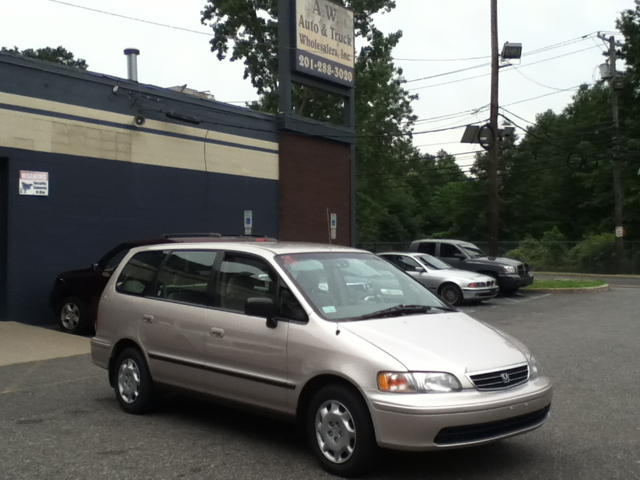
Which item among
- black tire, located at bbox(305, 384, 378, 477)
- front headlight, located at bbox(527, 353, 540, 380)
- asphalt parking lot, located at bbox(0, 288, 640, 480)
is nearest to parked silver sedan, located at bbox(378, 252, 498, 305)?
asphalt parking lot, located at bbox(0, 288, 640, 480)

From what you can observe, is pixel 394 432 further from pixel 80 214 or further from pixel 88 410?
pixel 80 214

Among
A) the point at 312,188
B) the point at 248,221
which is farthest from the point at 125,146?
the point at 312,188

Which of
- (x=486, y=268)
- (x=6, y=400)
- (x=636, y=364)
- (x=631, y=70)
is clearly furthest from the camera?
(x=631, y=70)

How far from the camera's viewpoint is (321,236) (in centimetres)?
2283

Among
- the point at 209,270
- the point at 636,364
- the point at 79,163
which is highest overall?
the point at 79,163

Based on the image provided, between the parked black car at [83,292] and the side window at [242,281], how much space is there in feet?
20.7

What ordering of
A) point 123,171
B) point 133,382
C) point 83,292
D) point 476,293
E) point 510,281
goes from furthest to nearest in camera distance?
1. point 510,281
2. point 476,293
3. point 123,171
4. point 83,292
5. point 133,382

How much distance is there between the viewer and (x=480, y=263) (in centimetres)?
2245

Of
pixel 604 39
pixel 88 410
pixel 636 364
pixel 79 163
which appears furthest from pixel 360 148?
pixel 88 410

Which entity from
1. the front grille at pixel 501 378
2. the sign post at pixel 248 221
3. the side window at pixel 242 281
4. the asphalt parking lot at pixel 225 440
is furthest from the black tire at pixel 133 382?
the sign post at pixel 248 221

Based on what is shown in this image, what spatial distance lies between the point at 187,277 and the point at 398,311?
2094 mm

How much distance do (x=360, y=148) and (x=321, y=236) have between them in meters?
25.3

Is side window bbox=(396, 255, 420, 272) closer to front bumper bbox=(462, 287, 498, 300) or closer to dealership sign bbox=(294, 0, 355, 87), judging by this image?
front bumper bbox=(462, 287, 498, 300)

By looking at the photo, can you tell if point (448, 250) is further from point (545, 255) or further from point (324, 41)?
point (545, 255)
